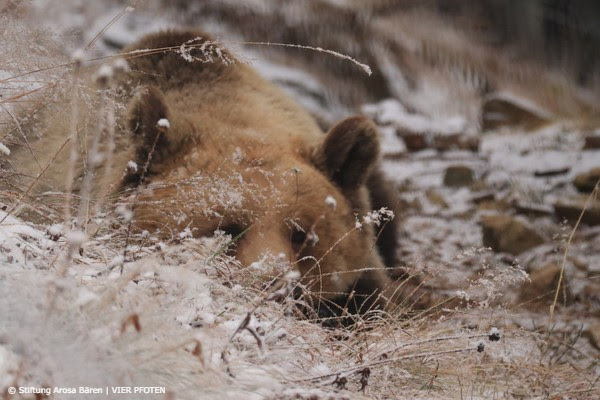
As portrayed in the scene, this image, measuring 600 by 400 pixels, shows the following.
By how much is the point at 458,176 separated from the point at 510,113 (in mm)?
1987

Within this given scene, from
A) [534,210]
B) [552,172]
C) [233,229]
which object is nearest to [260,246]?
[233,229]

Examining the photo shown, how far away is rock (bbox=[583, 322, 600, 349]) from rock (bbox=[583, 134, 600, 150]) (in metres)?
3.72

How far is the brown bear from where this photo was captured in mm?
3365

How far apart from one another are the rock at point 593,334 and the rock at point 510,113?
4.72m

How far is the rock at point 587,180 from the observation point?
22.2ft

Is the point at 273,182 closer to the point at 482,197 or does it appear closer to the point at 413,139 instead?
the point at 482,197

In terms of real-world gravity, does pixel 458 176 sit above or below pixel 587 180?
below

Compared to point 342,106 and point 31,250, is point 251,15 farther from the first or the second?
point 31,250

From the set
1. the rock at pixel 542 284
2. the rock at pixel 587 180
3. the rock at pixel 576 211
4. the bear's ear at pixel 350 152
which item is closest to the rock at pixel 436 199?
the rock at pixel 576 211

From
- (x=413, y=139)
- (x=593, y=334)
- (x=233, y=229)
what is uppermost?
(x=233, y=229)

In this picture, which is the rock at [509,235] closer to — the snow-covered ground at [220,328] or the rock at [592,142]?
the snow-covered ground at [220,328]

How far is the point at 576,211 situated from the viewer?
651cm

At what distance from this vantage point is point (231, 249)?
3.31 meters

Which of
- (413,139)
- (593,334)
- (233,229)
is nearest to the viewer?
(233,229)
